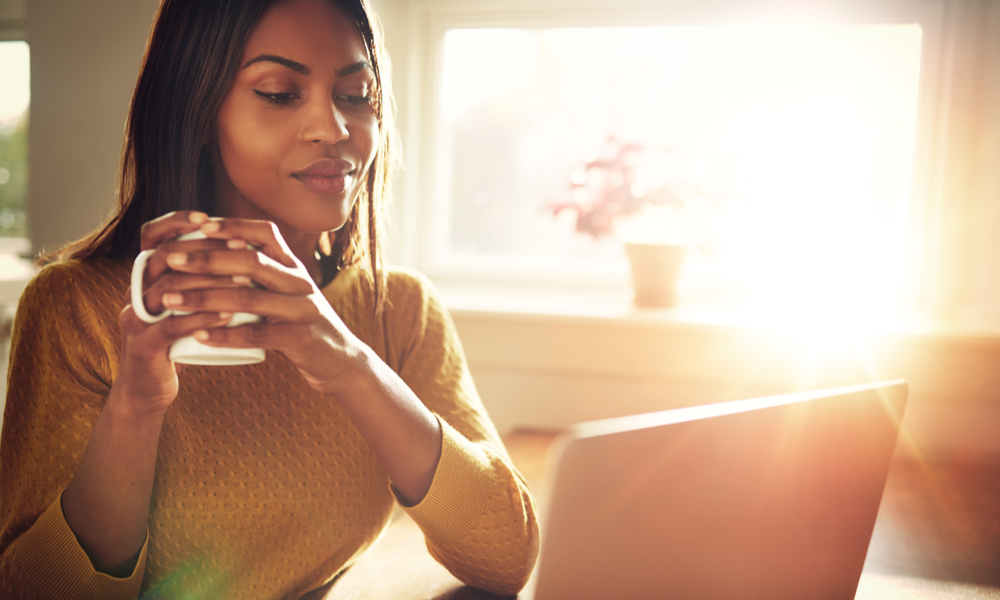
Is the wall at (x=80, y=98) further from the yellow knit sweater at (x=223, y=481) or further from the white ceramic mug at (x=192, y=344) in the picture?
the white ceramic mug at (x=192, y=344)

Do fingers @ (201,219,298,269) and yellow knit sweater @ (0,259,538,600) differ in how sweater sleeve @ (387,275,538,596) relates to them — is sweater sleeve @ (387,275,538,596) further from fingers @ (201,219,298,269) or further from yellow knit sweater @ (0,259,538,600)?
fingers @ (201,219,298,269)

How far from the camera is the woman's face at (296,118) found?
74 cm

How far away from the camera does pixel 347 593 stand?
2.57ft

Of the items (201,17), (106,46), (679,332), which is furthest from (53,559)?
(679,332)

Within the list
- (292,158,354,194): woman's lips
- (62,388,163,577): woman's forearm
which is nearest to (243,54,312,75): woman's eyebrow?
(292,158,354,194): woman's lips

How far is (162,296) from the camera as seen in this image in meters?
0.47

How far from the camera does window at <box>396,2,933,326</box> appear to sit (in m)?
1.88

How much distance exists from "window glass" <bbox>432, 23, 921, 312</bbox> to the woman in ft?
3.87

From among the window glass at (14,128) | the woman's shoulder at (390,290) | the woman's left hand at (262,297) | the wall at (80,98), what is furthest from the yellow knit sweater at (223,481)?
the window glass at (14,128)

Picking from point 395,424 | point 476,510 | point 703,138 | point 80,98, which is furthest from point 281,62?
point 703,138

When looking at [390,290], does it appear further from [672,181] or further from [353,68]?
[672,181]

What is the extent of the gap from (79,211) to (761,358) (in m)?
1.58

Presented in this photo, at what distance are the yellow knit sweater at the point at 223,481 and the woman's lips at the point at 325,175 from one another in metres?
0.22

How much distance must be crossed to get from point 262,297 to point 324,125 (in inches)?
12.4
